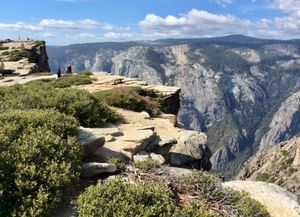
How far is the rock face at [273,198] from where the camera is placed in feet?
41.5

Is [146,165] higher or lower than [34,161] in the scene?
lower

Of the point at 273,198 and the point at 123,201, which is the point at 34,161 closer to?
the point at 123,201

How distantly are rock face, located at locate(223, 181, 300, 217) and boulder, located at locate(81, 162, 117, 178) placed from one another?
398cm

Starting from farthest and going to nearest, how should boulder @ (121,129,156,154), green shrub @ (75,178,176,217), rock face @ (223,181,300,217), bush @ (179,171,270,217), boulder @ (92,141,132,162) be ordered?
boulder @ (121,129,156,154) < boulder @ (92,141,132,162) < rock face @ (223,181,300,217) < bush @ (179,171,270,217) < green shrub @ (75,178,176,217)

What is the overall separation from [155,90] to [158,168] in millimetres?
26189

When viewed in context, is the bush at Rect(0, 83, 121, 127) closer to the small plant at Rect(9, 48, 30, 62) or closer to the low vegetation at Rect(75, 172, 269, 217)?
the low vegetation at Rect(75, 172, 269, 217)

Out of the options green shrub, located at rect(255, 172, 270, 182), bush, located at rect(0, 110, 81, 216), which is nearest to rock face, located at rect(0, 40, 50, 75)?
bush, located at rect(0, 110, 81, 216)

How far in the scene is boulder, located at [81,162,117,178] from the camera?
13.0m

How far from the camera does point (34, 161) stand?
11172mm

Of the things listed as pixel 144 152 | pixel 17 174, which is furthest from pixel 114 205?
pixel 144 152

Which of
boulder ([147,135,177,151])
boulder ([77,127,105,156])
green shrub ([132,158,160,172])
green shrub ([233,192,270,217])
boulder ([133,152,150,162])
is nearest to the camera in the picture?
green shrub ([233,192,270,217])

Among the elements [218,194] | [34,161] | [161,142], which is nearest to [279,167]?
[161,142]

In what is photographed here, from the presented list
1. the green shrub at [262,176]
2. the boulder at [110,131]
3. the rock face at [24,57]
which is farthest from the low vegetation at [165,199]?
the green shrub at [262,176]

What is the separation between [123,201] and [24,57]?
6881cm
